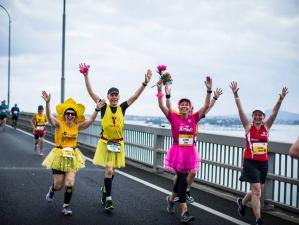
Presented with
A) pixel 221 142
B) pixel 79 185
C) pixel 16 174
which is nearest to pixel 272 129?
pixel 221 142

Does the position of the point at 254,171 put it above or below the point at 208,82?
below

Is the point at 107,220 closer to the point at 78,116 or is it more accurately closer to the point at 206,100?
the point at 78,116

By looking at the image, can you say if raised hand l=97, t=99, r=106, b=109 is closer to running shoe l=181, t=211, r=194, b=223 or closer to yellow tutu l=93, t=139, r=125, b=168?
yellow tutu l=93, t=139, r=125, b=168

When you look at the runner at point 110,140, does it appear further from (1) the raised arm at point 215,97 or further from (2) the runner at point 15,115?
(2) the runner at point 15,115

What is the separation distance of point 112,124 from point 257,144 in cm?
223

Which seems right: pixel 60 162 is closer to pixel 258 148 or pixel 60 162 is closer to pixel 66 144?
pixel 66 144

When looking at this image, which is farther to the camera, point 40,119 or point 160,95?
point 40,119

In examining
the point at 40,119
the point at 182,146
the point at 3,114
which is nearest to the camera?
the point at 182,146

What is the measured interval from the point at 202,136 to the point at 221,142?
0.83m

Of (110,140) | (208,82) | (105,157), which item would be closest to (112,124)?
(110,140)

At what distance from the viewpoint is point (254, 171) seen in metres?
6.41

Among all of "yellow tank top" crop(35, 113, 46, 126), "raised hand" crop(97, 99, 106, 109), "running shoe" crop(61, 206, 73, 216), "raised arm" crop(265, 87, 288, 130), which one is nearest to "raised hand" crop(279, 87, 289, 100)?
"raised arm" crop(265, 87, 288, 130)

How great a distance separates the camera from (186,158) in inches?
264

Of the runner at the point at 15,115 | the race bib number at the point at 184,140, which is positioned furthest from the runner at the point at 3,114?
the race bib number at the point at 184,140
